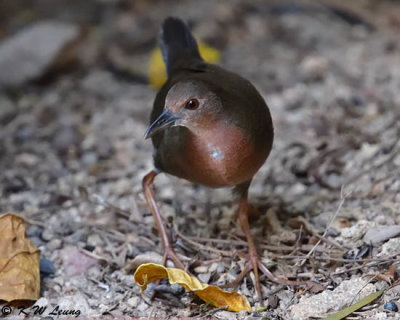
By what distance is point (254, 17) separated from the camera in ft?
21.5

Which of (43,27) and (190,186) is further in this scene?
(43,27)

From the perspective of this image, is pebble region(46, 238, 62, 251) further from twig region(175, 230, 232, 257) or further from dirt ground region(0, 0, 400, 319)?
twig region(175, 230, 232, 257)

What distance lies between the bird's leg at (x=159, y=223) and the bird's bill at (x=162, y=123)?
26.2 inches

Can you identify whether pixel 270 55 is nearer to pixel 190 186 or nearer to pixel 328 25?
pixel 328 25

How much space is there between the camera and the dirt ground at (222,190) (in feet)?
10.8

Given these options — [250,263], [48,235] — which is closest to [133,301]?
[250,263]

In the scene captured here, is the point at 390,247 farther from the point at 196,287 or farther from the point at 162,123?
the point at 162,123

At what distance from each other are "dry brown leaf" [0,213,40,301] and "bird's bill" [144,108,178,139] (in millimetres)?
744

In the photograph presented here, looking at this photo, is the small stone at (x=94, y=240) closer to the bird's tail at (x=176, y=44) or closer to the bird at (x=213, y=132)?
the bird at (x=213, y=132)

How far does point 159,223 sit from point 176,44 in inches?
43.5

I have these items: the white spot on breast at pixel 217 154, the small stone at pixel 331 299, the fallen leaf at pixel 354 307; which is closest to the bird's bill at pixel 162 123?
the white spot on breast at pixel 217 154

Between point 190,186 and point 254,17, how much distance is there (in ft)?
8.75

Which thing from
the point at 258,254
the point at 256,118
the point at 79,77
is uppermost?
the point at 256,118

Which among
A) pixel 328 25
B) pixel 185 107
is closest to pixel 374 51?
pixel 328 25
